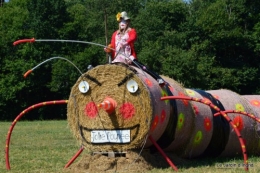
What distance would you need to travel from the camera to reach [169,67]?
155 ft

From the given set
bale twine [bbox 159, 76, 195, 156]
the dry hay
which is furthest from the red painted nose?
bale twine [bbox 159, 76, 195, 156]

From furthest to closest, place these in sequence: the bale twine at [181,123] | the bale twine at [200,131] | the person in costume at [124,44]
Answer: the bale twine at [200,131], the bale twine at [181,123], the person in costume at [124,44]

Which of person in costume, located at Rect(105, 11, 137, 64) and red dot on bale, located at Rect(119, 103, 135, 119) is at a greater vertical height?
person in costume, located at Rect(105, 11, 137, 64)

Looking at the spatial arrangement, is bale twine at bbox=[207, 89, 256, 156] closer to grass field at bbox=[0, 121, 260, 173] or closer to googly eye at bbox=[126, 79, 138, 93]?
grass field at bbox=[0, 121, 260, 173]

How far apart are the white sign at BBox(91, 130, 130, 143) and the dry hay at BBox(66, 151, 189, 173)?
0.27 metres

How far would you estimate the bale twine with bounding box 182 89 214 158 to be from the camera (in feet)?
41.5

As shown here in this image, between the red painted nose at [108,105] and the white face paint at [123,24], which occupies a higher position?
the white face paint at [123,24]

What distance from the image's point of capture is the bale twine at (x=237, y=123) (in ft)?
44.9

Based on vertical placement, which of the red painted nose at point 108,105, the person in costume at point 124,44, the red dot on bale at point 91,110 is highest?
the person in costume at point 124,44

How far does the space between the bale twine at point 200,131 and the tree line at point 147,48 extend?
32.4 m

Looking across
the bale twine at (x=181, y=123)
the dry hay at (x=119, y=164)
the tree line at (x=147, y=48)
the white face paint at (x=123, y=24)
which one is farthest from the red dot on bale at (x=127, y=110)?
the tree line at (x=147, y=48)

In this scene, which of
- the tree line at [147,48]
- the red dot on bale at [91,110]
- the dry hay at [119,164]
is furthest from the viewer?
the tree line at [147,48]

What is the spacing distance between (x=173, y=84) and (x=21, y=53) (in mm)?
39725

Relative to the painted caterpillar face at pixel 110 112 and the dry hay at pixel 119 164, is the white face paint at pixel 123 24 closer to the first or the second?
the painted caterpillar face at pixel 110 112
